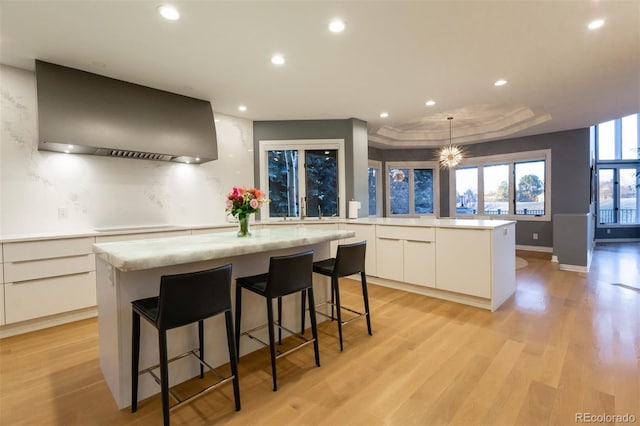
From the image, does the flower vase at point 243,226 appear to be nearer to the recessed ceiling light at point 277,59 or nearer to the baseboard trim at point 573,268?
the recessed ceiling light at point 277,59

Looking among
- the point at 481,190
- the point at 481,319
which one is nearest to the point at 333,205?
the point at 481,319

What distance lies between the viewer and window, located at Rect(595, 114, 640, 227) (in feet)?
26.3

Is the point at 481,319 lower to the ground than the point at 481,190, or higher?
lower

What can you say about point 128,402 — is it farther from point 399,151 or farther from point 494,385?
point 399,151

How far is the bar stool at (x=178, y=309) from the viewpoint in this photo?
4.95 feet

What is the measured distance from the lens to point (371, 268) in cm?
435

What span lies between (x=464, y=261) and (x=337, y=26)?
2.73 metres

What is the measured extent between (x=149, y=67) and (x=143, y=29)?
74 centimetres

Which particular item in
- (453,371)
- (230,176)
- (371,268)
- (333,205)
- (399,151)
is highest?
(399,151)

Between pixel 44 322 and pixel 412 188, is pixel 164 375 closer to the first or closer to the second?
pixel 44 322

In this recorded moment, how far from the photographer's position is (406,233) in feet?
12.8

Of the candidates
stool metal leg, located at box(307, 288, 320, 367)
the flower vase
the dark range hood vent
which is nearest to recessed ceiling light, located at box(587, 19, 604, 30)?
stool metal leg, located at box(307, 288, 320, 367)

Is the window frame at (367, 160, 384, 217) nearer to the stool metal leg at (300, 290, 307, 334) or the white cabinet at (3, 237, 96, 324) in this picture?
the stool metal leg at (300, 290, 307, 334)

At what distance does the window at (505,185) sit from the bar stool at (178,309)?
757 cm
